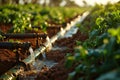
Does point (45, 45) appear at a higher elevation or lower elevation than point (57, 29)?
lower

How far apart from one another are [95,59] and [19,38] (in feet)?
22.6

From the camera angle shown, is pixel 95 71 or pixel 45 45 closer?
pixel 95 71

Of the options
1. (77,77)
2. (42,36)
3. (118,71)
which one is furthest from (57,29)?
(118,71)

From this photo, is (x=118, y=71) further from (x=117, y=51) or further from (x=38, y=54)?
(x=38, y=54)

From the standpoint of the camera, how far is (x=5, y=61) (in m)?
8.70

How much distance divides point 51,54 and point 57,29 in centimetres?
698

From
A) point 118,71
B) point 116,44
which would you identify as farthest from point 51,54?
point 118,71

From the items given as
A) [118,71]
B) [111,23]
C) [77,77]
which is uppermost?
[111,23]

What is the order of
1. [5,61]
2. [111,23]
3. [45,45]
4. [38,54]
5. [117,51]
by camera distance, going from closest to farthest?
1. [117,51]
2. [111,23]
3. [5,61]
4. [38,54]
5. [45,45]

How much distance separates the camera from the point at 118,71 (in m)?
3.87

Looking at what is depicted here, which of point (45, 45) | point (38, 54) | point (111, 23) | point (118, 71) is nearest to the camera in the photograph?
point (118, 71)

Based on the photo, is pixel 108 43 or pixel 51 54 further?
pixel 51 54

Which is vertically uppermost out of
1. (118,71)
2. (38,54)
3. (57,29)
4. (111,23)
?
(57,29)

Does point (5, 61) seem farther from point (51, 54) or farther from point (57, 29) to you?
point (57, 29)
